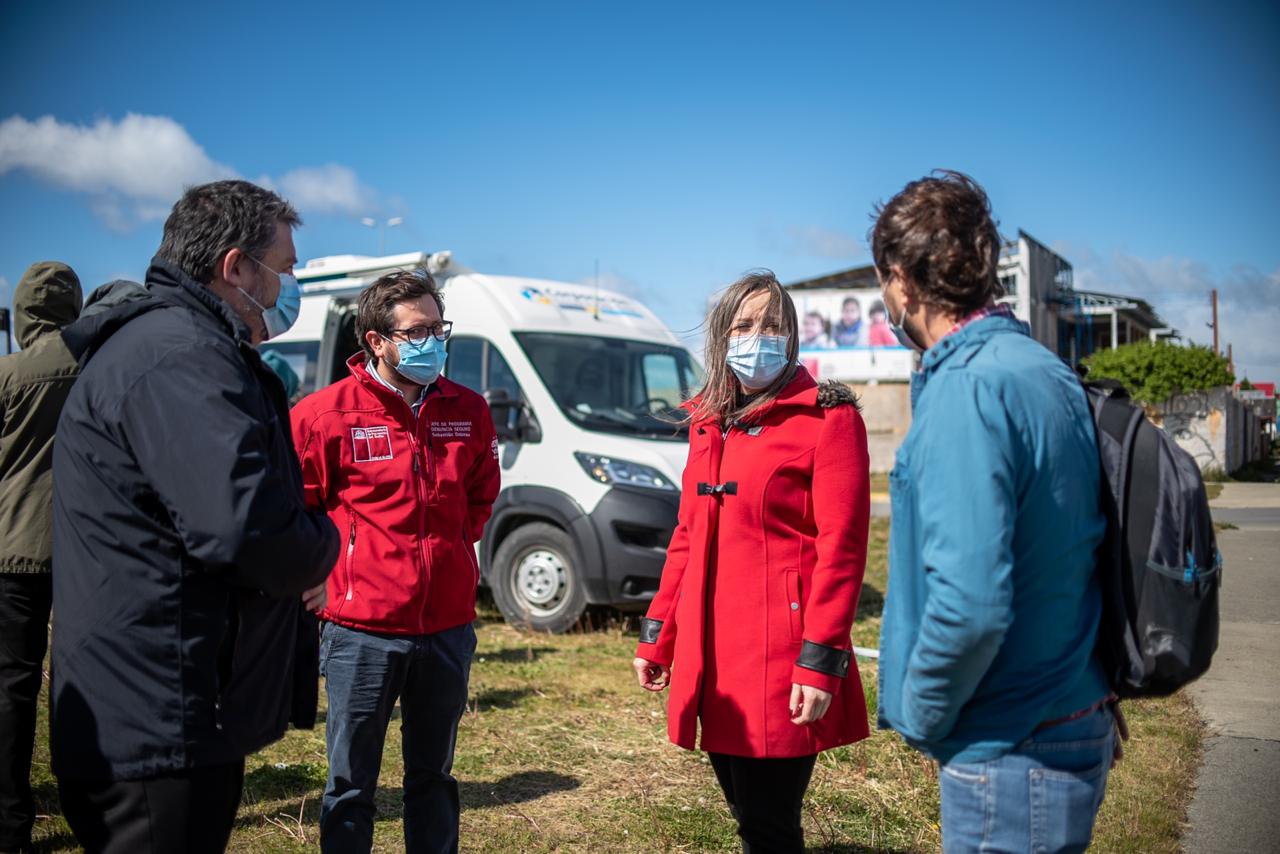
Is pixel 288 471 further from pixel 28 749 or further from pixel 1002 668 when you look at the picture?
pixel 28 749

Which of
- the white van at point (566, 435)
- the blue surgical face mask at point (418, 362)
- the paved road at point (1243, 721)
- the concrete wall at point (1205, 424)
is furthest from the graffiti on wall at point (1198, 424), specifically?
the blue surgical face mask at point (418, 362)

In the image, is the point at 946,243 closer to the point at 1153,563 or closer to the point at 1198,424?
the point at 1153,563

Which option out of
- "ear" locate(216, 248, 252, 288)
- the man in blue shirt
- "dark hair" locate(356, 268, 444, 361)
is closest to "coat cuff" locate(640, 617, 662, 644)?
the man in blue shirt

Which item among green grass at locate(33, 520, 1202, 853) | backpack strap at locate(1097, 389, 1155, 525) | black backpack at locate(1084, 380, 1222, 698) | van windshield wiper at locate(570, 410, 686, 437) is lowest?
green grass at locate(33, 520, 1202, 853)

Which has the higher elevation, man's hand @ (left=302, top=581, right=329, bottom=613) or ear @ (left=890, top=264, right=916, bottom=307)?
ear @ (left=890, top=264, right=916, bottom=307)

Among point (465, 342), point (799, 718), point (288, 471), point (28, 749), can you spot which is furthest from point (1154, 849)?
point (465, 342)

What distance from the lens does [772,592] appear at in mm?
2922

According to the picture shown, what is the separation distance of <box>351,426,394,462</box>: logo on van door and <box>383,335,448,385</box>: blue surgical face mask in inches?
10.0

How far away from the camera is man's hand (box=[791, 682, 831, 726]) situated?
2729 millimetres

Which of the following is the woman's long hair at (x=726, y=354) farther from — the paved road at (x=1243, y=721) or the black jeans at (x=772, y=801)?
the paved road at (x=1243, y=721)

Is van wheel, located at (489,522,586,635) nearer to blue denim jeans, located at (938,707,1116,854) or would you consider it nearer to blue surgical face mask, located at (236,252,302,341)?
blue surgical face mask, located at (236,252,302,341)

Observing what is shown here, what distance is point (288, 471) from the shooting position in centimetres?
239

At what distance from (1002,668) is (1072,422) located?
1.60ft

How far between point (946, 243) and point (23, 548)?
3708 millimetres
